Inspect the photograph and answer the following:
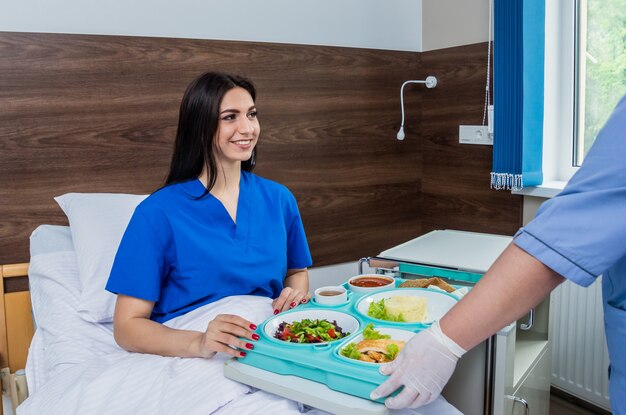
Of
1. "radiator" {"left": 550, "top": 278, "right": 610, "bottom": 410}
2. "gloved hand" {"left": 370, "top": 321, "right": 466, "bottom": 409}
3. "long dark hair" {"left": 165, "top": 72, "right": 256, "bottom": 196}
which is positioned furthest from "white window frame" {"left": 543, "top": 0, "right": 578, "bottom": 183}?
"gloved hand" {"left": 370, "top": 321, "right": 466, "bottom": 409}

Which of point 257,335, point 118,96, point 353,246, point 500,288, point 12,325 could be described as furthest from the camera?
point 353,246

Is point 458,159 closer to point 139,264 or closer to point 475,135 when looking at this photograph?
point 475,135

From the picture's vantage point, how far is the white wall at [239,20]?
200 cm

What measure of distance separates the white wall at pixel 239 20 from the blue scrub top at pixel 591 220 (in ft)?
5.66

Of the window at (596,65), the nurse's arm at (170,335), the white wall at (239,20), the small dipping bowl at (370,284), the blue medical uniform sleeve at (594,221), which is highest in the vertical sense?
the white wall at (239,20)

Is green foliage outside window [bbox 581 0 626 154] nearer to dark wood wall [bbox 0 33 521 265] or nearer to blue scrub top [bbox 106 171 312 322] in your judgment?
dark wood wall [bbox 0 33 521 265]

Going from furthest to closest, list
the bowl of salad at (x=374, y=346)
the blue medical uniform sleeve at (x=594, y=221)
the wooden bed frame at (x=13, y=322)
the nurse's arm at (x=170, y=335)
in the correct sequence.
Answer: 1. the wooden bed frame at (x=13, y=322)
2. the nurse's arm at (x=170, y=335)
3. the bowl of salad at (x=374, y=346)
4. the blue medical uniform sleeve at (x=594, y=221)

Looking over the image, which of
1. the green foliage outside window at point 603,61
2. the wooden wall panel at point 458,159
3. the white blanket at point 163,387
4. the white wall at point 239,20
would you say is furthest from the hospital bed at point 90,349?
the green foliage outside window at point 603,61

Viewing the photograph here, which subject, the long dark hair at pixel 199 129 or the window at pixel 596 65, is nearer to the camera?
the long dark hair at pixel 199 129

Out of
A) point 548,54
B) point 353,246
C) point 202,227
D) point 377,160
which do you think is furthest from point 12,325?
point 548,54

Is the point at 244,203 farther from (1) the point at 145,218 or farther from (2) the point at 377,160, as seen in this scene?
(2) the point at 377,160

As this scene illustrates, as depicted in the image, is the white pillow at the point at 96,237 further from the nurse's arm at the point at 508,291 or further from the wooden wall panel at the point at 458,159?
the wooden wall panel at the point at 458,159

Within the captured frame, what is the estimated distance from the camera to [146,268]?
1451 mm

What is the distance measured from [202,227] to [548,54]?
1.66 metres
